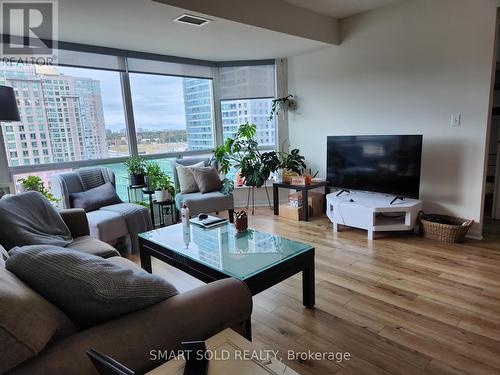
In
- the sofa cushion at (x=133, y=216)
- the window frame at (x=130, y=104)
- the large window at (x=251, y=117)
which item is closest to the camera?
the sofa cushion at (x=133, y=216)

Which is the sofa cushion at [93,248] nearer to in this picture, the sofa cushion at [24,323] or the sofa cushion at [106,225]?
the sofa cushion at [106,225]

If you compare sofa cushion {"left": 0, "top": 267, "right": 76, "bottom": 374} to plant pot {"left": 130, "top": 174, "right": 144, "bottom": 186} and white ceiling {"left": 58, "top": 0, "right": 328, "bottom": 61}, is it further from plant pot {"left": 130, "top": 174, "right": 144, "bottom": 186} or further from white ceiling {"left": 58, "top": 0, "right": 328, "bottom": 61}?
plant pot {"left": 130, "top": 174, "right": 144, "bottom": 186}

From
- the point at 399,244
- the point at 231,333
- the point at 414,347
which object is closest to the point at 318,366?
the point at 414,347

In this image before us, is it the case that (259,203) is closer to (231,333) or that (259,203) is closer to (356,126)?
(356,126)

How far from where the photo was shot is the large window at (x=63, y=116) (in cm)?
339

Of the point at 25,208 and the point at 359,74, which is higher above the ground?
the point at 359,74

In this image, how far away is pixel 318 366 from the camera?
1688mm

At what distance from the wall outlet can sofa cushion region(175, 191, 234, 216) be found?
265 cm

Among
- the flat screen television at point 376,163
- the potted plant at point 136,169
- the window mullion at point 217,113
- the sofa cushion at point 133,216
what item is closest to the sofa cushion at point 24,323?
the sofa cushion at point 133,216

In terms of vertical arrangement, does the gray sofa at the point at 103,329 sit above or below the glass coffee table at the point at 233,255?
above

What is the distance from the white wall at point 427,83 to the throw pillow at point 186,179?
6.74ft

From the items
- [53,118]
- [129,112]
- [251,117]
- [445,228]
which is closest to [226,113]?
[251,117]

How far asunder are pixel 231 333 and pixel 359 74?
379cm

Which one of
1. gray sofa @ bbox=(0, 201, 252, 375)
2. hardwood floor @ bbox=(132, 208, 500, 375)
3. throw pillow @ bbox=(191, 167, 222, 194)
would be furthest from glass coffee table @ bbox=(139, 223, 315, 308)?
throw pillow @ bbox=(191, 167, 222, 194)
